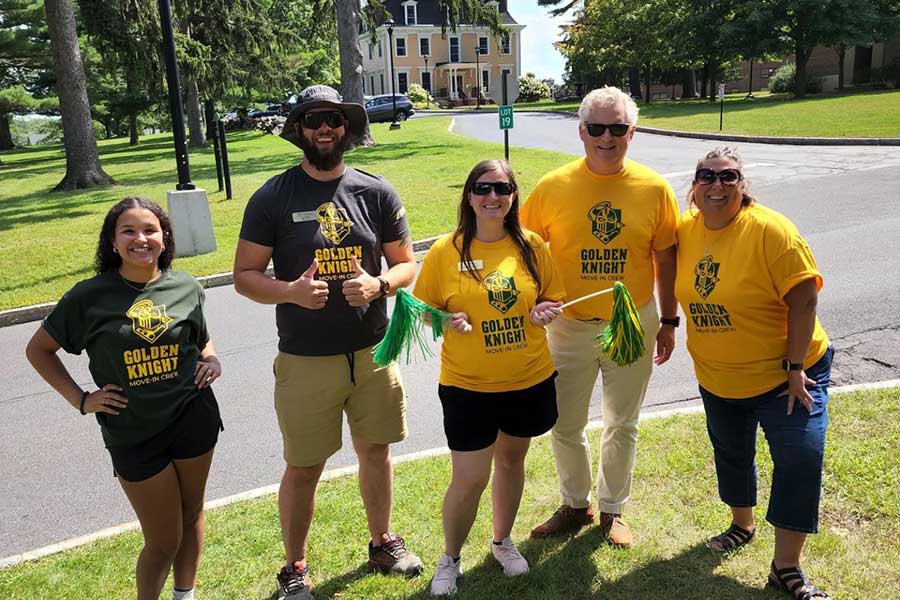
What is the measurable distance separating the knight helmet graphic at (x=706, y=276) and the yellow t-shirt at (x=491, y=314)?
663 mm

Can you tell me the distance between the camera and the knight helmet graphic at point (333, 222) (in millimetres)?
2957

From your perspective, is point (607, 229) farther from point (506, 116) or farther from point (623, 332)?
point (506, 116)

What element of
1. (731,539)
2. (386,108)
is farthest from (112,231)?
(386,108)

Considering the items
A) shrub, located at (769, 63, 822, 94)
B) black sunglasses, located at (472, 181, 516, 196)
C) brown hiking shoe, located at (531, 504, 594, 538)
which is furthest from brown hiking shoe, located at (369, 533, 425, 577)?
shrub, located at (769, 63, 822, 94)

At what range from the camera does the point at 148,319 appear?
2.66 metres

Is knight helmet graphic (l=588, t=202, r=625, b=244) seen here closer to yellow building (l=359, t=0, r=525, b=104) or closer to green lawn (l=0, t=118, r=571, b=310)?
green lawn (l=0, t=118, r=571, b=310)

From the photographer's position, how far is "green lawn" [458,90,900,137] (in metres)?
22.2

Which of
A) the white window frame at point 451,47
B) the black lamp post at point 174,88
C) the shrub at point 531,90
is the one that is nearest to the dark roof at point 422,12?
the white window frame at point 451,47

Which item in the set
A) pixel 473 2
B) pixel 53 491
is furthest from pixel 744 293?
pixel 473 2

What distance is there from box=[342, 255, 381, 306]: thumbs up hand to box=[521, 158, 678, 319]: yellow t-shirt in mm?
936

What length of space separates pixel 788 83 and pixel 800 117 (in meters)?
17.9

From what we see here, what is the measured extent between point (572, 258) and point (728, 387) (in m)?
0.91

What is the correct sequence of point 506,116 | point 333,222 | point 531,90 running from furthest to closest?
point 531,90, point 506,116, point 333,222

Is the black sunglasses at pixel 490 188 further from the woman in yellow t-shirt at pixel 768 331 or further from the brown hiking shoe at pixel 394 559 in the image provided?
the brown hiking shoe at pixel 394 559
